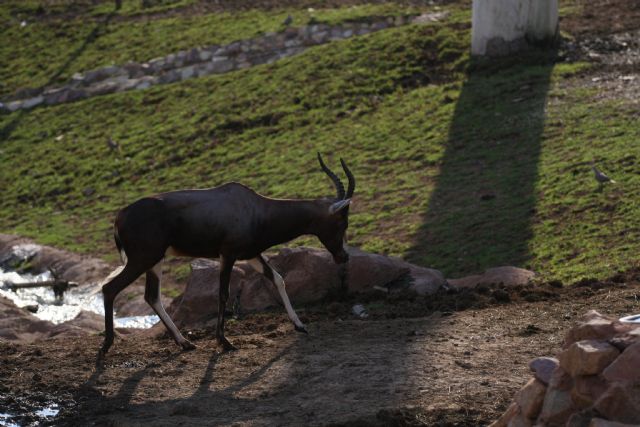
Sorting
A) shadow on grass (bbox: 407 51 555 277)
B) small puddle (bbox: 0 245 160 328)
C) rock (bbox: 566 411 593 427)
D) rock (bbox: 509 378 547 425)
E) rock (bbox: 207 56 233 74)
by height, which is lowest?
rock (bbox: 207 56 233 74)

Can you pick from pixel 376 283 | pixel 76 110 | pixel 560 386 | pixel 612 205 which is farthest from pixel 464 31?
pixel 560 386

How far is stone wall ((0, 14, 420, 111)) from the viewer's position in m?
26.9

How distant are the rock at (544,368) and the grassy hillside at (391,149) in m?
5.53

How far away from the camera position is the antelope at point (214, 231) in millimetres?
10531

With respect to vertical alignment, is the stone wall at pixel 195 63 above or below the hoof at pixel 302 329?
below

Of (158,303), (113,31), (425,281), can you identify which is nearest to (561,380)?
(158,303)

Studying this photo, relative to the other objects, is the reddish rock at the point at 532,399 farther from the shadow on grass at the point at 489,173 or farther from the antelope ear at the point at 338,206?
the shadow on grass at the point at 489,173

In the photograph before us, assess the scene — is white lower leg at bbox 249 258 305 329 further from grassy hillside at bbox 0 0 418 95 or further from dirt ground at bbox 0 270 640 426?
grassy hillside at bbox 0 0 418 95

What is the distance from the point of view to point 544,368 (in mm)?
7227

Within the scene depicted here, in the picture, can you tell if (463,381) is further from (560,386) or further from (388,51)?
(388,51)

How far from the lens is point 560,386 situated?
7016 millimetres

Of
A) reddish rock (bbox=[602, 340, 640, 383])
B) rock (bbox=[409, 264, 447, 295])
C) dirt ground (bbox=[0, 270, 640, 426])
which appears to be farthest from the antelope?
reddish rock (bbox=[602, 340, 640, 383])

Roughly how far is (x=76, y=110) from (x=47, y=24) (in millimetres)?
7151

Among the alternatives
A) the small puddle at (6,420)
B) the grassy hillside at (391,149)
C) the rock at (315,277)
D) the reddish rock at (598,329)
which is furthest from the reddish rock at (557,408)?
the grassy hillside at (391,149)
